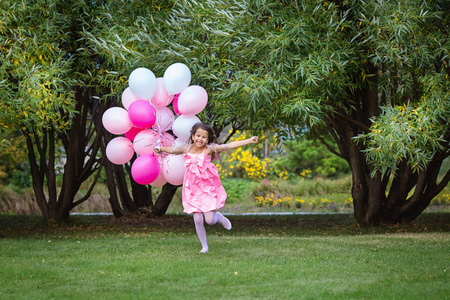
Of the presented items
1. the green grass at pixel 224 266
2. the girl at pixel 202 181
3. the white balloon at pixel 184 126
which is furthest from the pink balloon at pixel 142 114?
the green grass at pixel 224 266

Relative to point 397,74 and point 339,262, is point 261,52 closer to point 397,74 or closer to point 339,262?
point 397,74

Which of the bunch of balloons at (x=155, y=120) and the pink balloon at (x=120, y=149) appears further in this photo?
the pink balloon at (x=120, y=149)

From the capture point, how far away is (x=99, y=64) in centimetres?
934

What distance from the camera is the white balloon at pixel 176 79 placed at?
6.36m

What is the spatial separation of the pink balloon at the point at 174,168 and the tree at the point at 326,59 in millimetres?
1147

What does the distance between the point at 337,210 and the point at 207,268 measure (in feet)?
29.9

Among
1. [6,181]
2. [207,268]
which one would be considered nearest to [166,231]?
[207,268]

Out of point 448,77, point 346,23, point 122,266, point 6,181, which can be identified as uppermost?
point 346,23

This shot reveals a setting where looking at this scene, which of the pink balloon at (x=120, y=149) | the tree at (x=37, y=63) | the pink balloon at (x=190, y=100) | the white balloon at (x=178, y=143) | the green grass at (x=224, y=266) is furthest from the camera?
the tree at (x=37, y=63)

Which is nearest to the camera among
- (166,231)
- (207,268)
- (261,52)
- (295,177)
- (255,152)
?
(207,268)

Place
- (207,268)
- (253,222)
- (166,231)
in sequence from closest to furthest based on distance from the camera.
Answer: (207,268) → (166,231) → (253,222)

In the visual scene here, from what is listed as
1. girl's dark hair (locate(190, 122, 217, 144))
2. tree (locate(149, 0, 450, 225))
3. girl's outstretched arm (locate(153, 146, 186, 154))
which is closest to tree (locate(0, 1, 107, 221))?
tree (locate(149, 0, 450, 225))

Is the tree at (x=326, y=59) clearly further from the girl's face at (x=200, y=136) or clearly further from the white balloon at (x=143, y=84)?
the white balloon at (x=143, y=84)

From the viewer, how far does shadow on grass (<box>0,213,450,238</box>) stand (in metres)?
9.06
